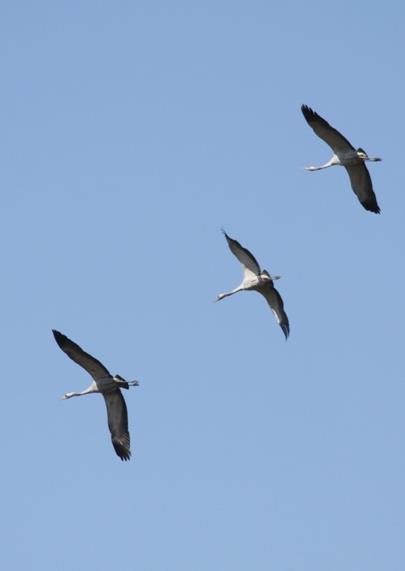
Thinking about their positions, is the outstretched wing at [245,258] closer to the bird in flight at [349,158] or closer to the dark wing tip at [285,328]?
the dark wing tip at [285,328]

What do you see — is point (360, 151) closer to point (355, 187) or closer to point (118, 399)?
point (355, 187)

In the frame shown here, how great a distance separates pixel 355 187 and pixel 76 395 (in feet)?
31.6

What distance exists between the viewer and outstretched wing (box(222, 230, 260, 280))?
3975 centimetres

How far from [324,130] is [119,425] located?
9.58 metres

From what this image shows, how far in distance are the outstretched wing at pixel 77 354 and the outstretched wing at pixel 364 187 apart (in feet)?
29.2

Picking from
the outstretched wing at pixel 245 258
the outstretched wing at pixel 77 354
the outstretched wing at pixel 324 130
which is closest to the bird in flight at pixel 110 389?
the outstretched wing at pixel 77 354

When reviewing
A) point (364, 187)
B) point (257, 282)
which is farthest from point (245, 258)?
point (364, 187)

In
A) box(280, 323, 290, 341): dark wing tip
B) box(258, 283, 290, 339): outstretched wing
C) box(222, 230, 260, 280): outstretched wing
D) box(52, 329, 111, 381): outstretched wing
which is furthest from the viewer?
box(280, 323, 290, 341): dark wing tip

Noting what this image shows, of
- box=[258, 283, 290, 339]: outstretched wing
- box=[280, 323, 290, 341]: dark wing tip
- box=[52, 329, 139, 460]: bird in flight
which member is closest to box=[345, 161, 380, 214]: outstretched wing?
box=[258, 283, 290, 339]: outstretched wing

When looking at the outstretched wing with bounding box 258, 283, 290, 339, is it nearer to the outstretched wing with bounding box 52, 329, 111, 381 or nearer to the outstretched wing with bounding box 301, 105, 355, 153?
the outstretched wing with bounding box 301, 105, 355, 153

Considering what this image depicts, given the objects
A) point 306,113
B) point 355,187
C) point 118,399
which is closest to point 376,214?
point 355,187

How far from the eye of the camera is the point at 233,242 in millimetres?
39719

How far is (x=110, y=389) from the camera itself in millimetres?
39719

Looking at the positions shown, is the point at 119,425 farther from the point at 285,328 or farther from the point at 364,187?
the point at 364,187
